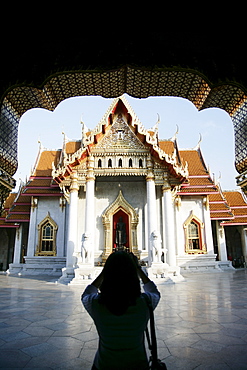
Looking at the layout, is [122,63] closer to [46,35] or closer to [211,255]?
[46,35]

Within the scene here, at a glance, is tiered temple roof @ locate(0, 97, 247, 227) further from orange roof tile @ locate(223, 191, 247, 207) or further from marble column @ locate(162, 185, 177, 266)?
marble column @ locate(162, 185, 177, 266)

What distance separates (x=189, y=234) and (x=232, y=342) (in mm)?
12011

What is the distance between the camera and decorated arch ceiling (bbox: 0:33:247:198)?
282cm

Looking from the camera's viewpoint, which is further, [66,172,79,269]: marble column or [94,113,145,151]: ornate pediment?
[94,113,145,151]: ornate pediment

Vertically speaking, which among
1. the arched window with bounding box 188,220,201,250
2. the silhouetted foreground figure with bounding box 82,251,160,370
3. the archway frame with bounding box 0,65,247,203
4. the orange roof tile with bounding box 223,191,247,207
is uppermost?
the orange roof tile with bounding box 223,191,247,207

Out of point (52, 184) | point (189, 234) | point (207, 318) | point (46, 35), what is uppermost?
point (52, 184)

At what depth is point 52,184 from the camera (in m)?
14.7

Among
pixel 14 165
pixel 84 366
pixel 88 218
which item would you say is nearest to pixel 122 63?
pixel 14 165

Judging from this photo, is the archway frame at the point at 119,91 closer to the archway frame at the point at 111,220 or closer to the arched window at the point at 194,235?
the archway frame at the point at 111,220

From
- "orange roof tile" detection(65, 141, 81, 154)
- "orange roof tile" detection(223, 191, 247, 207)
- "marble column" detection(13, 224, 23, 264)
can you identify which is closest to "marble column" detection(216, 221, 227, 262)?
"orange roof tile" detection(223, 191, 247, 207)

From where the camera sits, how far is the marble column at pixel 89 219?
10633 mm

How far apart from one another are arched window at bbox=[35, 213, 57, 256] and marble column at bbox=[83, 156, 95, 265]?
13.6ft

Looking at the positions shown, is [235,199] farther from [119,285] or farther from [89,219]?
[119,285]

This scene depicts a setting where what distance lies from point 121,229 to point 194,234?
4341 mm
